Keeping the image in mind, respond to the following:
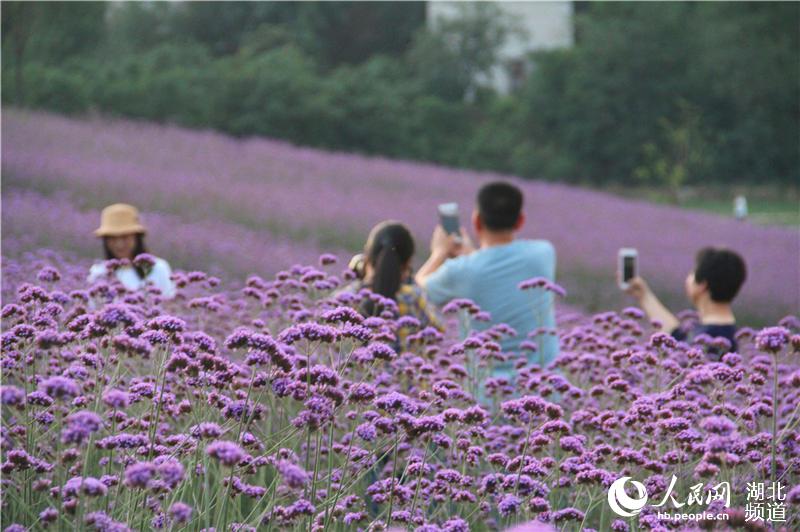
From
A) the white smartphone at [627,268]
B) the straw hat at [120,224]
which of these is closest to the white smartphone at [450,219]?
the white smartphone at [627,268]

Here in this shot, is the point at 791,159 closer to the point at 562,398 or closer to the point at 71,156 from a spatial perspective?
the point at 71,156

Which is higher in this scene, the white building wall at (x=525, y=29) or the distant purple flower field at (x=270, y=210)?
the white building wall at (x=525, y=29)

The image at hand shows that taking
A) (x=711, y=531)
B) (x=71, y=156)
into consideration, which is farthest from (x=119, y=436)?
(x=71, y=156)

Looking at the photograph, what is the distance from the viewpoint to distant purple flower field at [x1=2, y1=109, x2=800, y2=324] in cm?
757

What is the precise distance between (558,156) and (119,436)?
20440 millimetres

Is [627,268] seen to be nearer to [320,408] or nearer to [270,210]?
[320,408]

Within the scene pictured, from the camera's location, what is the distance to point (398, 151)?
1823cm

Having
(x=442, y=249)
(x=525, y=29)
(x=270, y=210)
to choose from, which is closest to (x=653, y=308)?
(x=442, y=249)

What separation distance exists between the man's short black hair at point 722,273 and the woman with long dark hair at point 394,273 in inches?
50.5

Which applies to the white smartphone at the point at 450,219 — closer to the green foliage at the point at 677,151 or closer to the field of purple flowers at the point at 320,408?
the field of purple flowers at the point at 320,408

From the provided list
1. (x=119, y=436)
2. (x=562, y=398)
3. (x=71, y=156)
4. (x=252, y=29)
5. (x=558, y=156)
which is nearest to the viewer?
(x=119, y=436)

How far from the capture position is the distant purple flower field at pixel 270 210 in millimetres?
7566

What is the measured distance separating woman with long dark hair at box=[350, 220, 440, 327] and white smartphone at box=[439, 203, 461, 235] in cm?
50

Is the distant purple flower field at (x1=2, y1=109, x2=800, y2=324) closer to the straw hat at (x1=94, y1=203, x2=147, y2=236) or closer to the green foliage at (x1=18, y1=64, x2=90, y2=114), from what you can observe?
the green foliage at (x1=18, y1=64, x2=90, y2=114)
